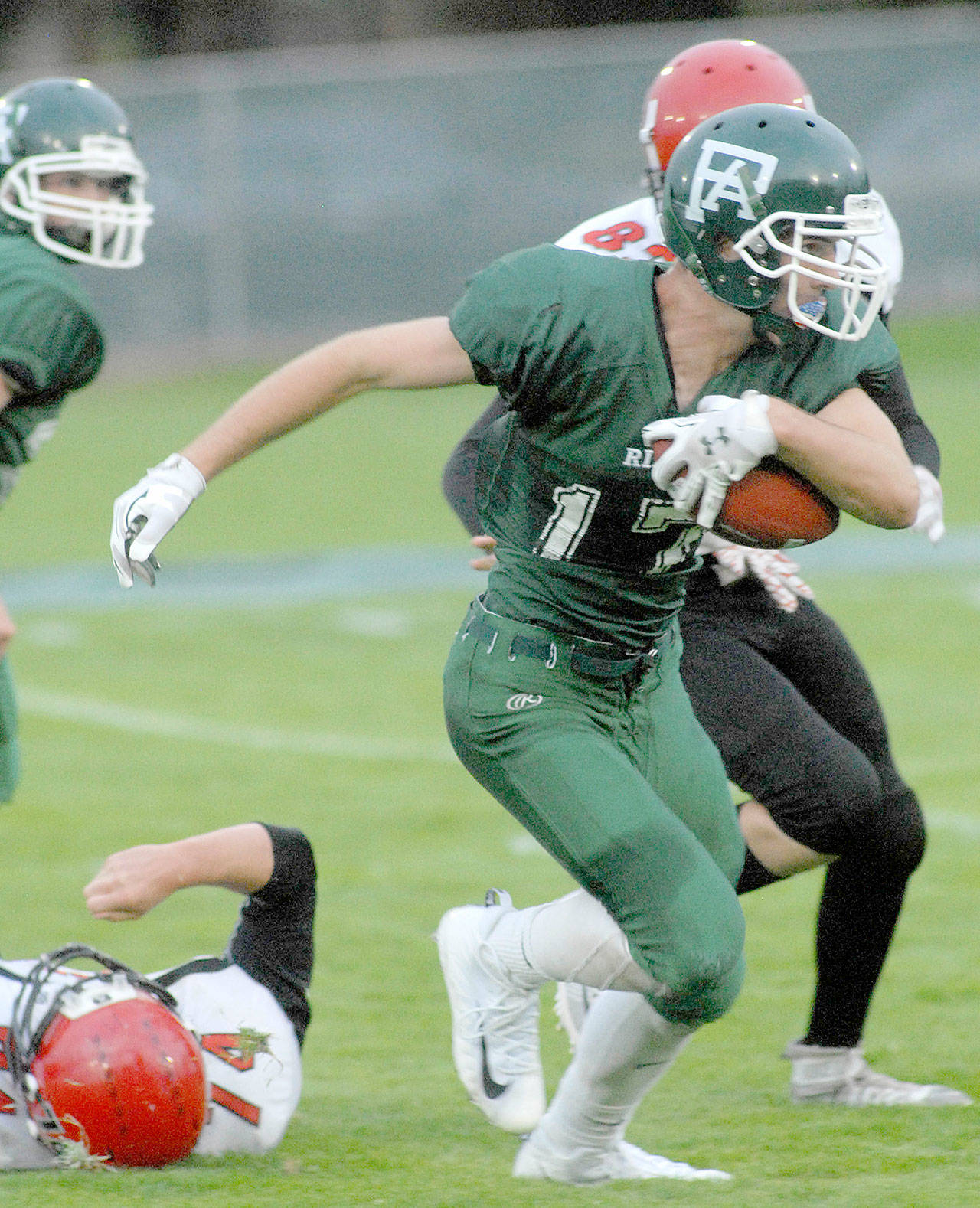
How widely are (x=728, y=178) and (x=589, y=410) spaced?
41 centimetres

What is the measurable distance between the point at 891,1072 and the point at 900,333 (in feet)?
47.4

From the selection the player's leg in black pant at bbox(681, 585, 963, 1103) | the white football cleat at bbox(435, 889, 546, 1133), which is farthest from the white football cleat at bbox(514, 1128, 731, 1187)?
the player's leg in black pant at bbox(681, 585, 963, 1103)

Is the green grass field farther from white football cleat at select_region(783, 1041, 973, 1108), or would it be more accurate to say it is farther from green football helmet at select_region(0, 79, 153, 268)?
green football helmet at select_region(0, 79, 153, 268)

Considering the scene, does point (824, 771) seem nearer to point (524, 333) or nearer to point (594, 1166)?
point (594, 1166)

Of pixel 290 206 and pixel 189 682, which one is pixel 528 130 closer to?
pixel 290 206

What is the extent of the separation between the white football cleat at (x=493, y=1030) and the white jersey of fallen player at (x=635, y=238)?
1.21m

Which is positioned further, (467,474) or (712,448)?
(467,474)

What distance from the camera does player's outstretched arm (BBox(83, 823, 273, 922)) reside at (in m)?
3.15

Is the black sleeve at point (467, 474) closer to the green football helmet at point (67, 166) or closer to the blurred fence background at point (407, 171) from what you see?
the green football helmet at point (67, 166)

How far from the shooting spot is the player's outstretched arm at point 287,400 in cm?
296

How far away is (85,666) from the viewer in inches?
312

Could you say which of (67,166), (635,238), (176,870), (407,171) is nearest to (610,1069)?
(176,870)

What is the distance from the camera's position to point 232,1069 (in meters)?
3.18

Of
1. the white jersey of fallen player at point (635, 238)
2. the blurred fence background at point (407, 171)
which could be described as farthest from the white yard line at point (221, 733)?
the blurred fence background at point (407, 171)
